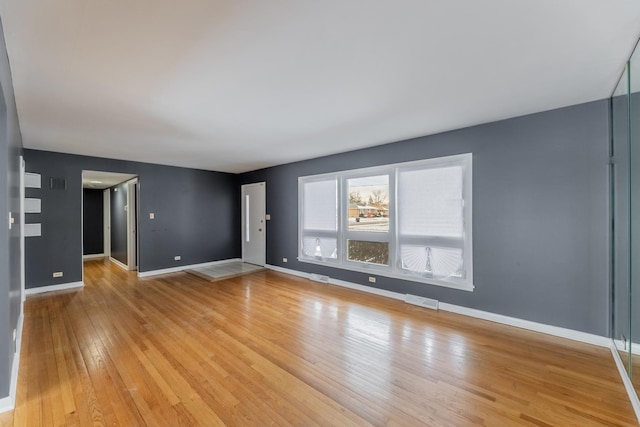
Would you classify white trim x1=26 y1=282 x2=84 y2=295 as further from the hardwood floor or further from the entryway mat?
the entryway mat

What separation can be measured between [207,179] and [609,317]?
24.1ft

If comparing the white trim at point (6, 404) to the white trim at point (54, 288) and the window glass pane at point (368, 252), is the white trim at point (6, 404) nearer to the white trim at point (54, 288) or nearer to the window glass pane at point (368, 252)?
the white trim at point (54, 288)

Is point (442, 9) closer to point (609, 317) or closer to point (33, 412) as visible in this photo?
point (609, 317)

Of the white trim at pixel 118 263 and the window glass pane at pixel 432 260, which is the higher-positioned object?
the window glass pane at pixel 432 260

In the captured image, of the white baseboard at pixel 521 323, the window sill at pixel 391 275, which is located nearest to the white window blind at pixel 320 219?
the window sill at pixel 391 275

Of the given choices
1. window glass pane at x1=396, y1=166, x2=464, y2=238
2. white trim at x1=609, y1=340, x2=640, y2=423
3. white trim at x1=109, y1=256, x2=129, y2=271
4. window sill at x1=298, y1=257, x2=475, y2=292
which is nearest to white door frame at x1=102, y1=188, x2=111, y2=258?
white trim at x1=109, y1=256, x2=129, y2=271

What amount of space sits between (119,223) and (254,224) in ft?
11.9

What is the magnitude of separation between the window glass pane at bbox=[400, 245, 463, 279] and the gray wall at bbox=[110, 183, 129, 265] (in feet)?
21.0

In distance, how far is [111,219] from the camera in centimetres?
779

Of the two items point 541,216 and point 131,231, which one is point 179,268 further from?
point 541,216

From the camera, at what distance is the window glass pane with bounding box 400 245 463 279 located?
3.62 meters

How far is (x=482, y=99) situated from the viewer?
8.79 feet

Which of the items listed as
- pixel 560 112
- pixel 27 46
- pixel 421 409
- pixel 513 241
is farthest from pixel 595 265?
pixel 27 46

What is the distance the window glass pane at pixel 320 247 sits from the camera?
5141 millimetres
